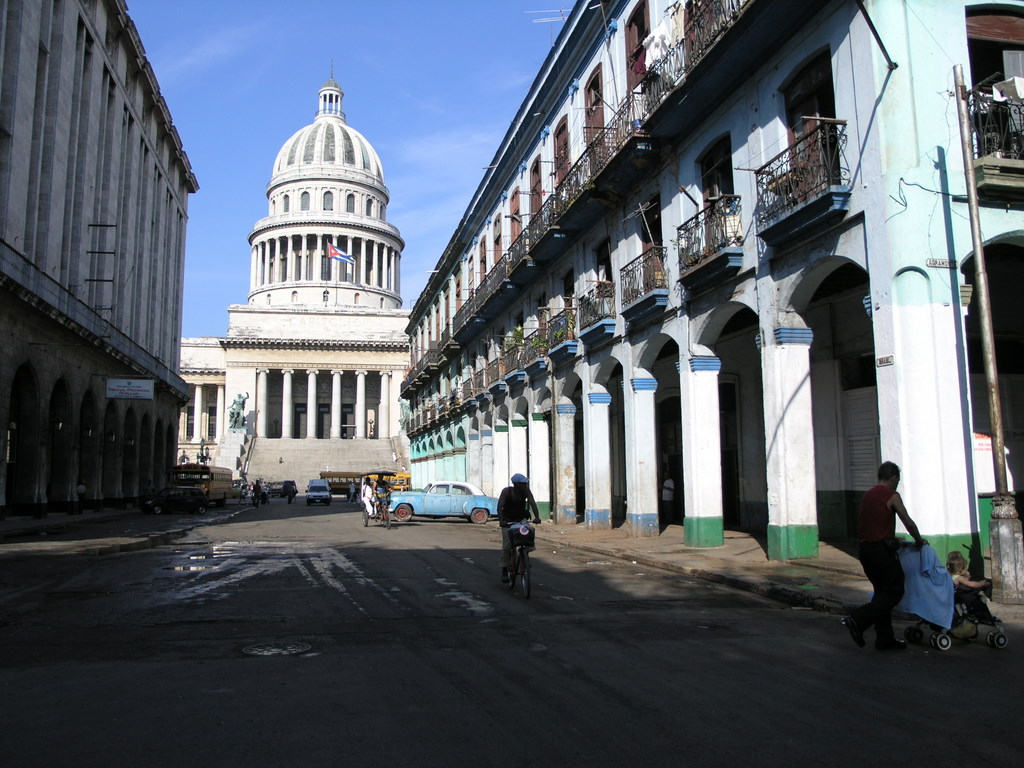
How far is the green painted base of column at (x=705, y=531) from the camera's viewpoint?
53.6ft

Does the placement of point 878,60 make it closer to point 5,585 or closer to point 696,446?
point 696,446

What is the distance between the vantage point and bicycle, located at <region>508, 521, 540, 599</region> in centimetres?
1059

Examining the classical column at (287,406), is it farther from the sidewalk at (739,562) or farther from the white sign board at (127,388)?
the sidewalk at (739,562)

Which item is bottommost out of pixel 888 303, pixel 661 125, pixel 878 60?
pixel 888 303

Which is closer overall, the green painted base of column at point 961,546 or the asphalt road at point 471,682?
the asphalt road at point 471,682

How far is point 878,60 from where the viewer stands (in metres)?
11.6

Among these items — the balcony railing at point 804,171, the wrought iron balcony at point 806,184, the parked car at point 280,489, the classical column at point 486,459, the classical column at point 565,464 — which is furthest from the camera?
the parked car at point 280,489

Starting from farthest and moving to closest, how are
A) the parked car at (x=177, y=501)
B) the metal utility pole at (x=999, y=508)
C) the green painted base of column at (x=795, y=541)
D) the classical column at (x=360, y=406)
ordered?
1. the classical column at (x=360, y=406)
2. the parked car at (x=177, y=501)
3. the green painted base of column at (x=795, y=541)
4. the metal utility pole at (x=999, y=508)

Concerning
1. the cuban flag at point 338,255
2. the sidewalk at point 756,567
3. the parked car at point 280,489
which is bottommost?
the sidewalk at point 756,567

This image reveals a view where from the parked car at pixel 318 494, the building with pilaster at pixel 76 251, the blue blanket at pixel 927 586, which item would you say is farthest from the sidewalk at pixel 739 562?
the parked car at pixel 318 494

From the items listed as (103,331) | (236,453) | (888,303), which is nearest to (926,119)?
(888,303)

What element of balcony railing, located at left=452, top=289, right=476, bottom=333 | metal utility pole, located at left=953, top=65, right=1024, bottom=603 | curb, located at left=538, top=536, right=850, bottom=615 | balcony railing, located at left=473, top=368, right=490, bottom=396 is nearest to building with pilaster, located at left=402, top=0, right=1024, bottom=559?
metal utility pole, located at left=953, top=65, right=1024, bottom=603

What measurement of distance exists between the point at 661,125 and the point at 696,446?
6581 mm

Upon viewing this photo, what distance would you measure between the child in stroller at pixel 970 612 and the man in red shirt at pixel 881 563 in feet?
2.04
